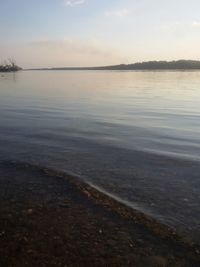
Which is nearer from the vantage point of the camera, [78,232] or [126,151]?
[78,232]

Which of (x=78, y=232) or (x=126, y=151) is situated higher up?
(x=126, y=151)

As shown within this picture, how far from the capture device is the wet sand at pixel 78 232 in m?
5.89

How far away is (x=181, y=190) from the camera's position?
29.4 ft

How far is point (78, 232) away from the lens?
677 centimetres

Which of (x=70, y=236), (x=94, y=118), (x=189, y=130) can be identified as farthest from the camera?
(x=94, y=118)

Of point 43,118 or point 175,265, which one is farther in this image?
point 43,118

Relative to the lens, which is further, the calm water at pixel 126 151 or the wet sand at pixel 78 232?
the calm water at pixel 126 151

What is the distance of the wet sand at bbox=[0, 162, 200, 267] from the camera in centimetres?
589

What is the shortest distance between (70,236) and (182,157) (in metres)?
6.67

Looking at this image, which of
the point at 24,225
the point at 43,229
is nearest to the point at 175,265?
the point at 43,229

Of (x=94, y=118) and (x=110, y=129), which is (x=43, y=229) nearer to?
(x=110, y=129)

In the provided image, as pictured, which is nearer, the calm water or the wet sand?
the wet sand

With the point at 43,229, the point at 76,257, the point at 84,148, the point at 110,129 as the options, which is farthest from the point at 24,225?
the point at 110,129

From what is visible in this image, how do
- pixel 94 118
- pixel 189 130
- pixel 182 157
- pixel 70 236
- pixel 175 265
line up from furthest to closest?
pixel 94 118, pixel 189 130, pixel 182 157, pixel 70 236, pixel 175 265
